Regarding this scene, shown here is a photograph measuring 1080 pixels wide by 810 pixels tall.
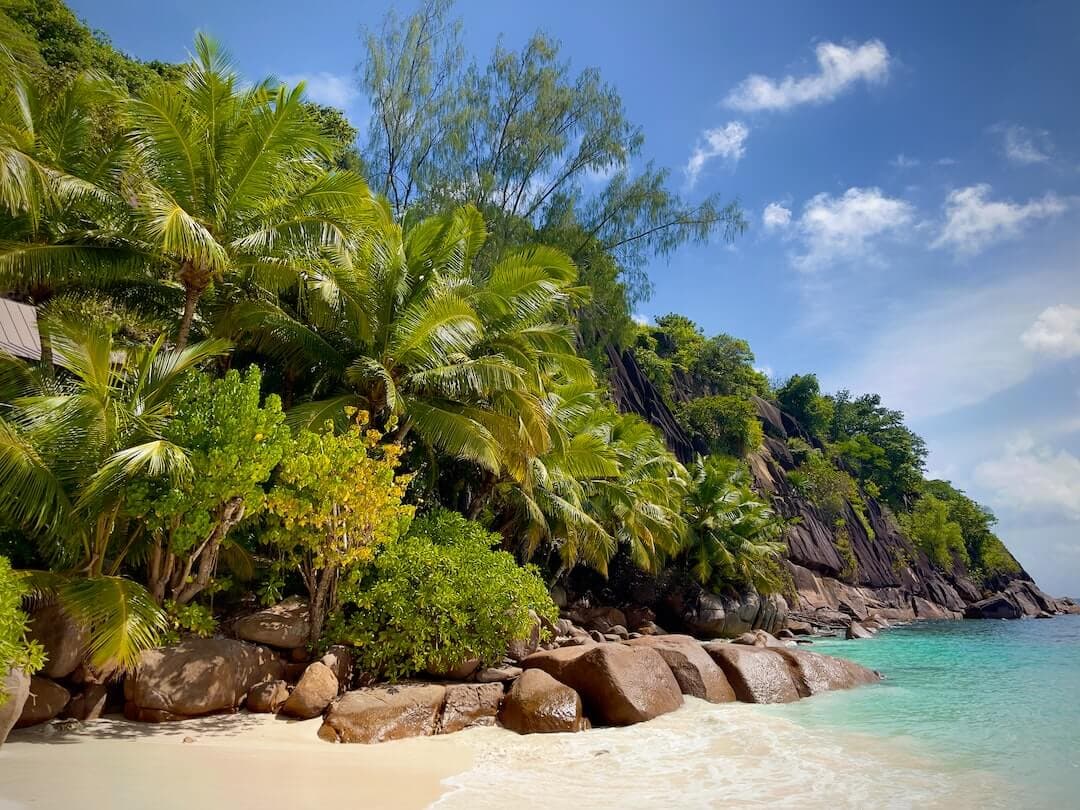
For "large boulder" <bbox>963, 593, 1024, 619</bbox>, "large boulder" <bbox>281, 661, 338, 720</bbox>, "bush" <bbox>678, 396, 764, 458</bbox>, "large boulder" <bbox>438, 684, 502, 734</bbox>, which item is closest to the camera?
"large boulder" <bbox>281, 661, 338, 720</bbox>

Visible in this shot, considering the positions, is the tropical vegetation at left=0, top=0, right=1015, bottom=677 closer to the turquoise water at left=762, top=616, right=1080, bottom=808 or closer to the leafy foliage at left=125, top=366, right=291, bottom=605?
the leafy foliage at left=125, top=366, right=291, bottom=605

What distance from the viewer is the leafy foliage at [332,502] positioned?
856 centimetres

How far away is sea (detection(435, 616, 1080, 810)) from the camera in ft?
20.2

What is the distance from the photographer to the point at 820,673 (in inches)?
497

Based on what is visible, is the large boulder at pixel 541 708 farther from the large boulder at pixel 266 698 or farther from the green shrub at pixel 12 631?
the green shrub at pixel 12 631

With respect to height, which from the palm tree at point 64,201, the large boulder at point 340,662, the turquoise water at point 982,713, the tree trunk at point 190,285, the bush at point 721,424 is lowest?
the turquoise water at point 982,713

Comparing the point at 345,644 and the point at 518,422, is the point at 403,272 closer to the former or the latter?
the point at 518,422

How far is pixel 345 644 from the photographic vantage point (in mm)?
9758

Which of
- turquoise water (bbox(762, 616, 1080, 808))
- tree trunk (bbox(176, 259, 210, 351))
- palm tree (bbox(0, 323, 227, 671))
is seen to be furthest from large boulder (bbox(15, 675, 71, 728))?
turquoise water (bbox(762, 616, 1080, 808))

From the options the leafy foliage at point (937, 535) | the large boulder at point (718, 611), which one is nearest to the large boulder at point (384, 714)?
the large boulder at point (718, 611)

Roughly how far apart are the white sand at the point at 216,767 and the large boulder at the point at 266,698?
1.17 ft

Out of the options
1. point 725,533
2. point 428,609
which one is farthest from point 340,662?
point 725,533

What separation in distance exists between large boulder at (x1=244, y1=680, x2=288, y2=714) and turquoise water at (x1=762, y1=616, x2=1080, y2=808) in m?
7.02

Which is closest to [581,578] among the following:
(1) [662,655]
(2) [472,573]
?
(1) [662,655]
